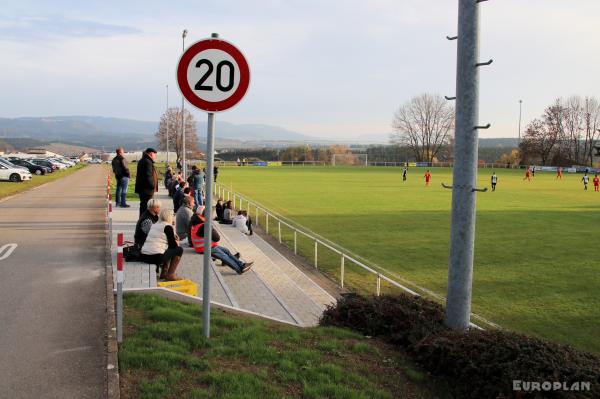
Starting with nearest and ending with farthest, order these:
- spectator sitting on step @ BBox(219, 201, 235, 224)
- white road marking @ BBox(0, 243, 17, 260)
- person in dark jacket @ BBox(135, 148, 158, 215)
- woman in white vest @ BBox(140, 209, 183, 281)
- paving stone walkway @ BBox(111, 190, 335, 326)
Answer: paving stone walkway @ BBox(111, 190, 335, 326)
woman in white vest @ BBox(140, 209, 183, 281)
white road marking @ BBox(0, 243, 17, 260)
person in dark jacket @ BBox(135, 148, 158, 215)
spectator sitting on step @ BBox(219, 201, 235, 224)

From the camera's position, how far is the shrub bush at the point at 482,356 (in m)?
3.98

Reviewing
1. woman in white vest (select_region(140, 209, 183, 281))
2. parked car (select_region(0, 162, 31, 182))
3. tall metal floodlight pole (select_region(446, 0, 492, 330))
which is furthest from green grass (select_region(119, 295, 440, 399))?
parked car (select_region(0, 162, 31, 182))

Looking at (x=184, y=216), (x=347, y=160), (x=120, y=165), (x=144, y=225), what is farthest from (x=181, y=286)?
(x=347, y=160)

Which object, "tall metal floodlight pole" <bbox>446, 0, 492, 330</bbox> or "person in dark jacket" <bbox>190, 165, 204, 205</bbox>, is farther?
"person in dark jacket" <bbox>190, 165, 204, 205</bbox>

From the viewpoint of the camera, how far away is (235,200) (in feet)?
95.2

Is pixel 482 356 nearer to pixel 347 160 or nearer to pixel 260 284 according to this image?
pixel 260 284

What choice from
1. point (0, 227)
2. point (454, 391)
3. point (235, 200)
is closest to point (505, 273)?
point (454, 391)

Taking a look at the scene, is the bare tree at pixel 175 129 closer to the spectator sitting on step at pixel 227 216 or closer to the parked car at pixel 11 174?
the parked car at pixel 11 174

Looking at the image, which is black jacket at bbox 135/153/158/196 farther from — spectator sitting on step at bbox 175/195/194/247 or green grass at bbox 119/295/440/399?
green grass at bbox 119/295/440/399

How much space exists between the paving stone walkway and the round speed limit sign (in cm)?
359

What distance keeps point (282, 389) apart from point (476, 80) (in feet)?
10.3

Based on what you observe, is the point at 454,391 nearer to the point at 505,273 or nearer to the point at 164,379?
the point at 164,379

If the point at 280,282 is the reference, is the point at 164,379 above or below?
above

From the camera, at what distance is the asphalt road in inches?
181
